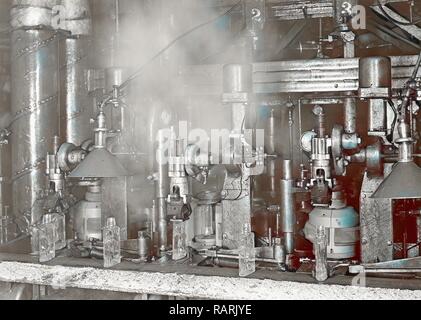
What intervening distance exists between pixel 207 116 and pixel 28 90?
4.35 feet

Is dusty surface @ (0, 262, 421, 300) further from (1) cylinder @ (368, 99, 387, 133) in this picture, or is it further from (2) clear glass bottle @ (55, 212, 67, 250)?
(1) cylinder @ (368, 99, 387, 133)

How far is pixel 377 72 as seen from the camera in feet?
8.87

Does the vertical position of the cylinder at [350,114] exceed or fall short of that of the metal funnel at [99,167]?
it exceeds it

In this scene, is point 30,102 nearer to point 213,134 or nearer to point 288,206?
point 213,134

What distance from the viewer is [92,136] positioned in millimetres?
3900

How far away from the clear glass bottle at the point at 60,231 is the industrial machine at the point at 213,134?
0.09 feet

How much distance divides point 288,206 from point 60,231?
1475 mm

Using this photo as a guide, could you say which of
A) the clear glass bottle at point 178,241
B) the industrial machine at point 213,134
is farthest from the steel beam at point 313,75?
the clear glass bottle at point 178,241

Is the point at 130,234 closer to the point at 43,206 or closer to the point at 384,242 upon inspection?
the point at 43,206

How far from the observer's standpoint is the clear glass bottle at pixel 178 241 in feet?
9.28

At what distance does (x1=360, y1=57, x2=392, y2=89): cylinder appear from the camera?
270cm

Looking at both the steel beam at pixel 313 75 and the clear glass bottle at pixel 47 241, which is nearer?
the clear glass bottle at pixel 47 241

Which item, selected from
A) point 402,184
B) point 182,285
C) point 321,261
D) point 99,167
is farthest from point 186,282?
point 402,184

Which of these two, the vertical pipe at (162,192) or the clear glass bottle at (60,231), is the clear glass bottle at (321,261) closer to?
the vertical pipe at (162,192)
